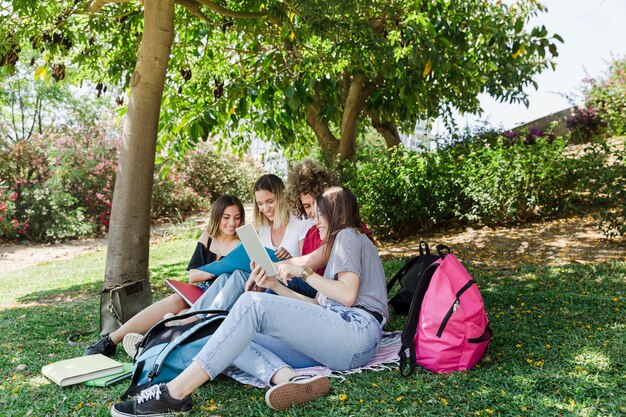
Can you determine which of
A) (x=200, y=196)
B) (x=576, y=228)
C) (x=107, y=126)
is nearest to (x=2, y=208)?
(x=107, y=126)

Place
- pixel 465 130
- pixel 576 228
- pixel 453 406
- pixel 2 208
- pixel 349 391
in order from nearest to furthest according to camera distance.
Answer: pixel 453 406
pixel 349 391
pixel 576 228
pixel 465 130
pixel 2 208

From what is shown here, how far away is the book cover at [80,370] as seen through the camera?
328cm

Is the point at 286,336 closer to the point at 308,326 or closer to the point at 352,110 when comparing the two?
the point at 308,326

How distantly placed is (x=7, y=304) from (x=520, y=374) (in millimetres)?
5976

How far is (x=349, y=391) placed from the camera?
2918mm

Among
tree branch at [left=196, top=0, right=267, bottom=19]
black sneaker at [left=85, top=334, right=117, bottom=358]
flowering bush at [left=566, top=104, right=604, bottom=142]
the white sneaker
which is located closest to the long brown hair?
the white sneaker

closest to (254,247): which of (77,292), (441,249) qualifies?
(441,249)

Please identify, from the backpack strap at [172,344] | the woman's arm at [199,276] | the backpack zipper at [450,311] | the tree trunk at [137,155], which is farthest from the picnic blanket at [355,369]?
the tree trunk at [137,155]

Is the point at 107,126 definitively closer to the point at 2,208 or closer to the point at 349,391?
the point at 2,208

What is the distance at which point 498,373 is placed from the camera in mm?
3072

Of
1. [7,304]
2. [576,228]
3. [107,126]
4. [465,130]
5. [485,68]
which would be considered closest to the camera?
[7,304]

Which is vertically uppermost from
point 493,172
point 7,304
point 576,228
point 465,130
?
point 465,130

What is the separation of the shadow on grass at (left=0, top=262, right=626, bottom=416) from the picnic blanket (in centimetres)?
4

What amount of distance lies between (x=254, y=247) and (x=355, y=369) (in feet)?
2.90
